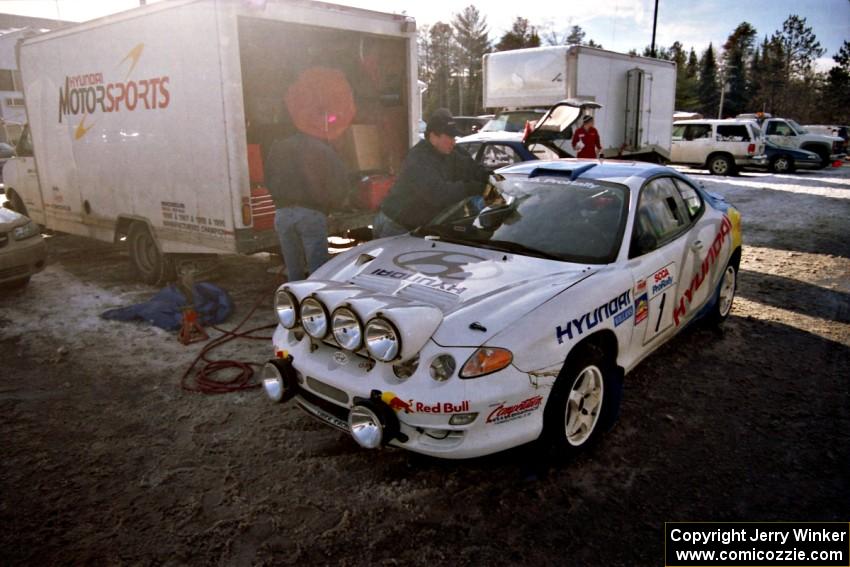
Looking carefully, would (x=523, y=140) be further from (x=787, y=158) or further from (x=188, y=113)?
(x=787, y=158)

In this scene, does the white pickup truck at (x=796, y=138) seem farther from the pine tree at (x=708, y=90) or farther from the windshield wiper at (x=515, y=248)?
the pine tree at (x=708, y=90)

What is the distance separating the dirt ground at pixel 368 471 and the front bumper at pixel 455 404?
340 mm

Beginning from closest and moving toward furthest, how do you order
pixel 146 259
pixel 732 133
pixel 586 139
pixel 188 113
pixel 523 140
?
pixel 188 113 → pixel 146 259 → pixel 523 140 → pixel 586 139 → pixel 732 133

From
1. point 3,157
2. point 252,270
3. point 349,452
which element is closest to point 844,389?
point 349,452

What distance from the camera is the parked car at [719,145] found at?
1902 centimetres

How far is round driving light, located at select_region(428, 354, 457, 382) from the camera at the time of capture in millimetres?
2816

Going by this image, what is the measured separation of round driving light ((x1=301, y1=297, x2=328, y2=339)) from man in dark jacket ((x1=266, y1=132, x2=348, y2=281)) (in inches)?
76.9

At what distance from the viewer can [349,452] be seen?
3.43m

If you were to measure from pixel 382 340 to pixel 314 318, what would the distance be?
512mm

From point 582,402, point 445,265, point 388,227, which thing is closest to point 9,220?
point 388,227

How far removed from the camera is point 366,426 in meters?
2.87

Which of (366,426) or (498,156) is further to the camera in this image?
(498,156)

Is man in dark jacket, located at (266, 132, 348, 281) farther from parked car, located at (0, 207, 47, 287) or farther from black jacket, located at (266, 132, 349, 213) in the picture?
parked car, located at (0, 207, 47, 287)

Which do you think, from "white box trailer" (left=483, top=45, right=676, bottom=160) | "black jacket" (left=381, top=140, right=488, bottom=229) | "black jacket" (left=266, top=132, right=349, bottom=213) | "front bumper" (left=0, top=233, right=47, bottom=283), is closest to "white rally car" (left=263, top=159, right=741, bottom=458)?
"black jacket" (left=381, top=140, right=488, bottom=229)
